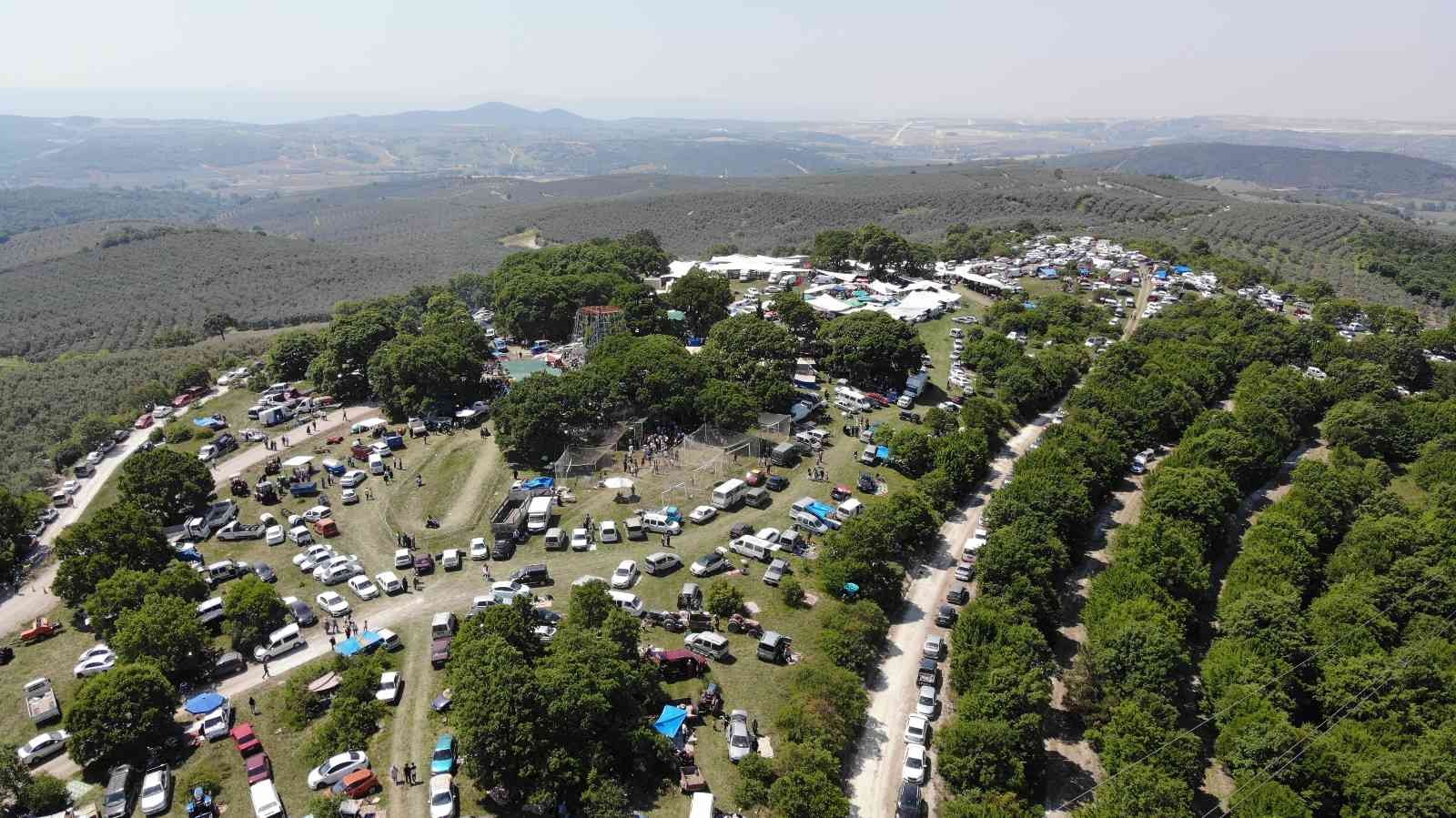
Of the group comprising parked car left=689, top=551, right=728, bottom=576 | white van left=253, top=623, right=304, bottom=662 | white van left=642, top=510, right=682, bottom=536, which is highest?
white van left=642, top=510, right=682, bottom=536

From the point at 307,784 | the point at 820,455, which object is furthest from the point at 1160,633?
the point at 307,784

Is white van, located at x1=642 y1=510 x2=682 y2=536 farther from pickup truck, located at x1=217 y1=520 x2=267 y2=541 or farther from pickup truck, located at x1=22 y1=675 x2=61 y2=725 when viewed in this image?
pickup truck, located at x1=22 y1=675 x2=61 y2=725

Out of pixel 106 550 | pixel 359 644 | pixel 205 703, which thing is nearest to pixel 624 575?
pixel 359 644

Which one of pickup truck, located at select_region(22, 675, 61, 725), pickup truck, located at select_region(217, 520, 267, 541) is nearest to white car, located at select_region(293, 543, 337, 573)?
pickup truck, located at select_region(217, 520, 267, 541)

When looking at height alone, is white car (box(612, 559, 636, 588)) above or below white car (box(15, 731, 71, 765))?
above

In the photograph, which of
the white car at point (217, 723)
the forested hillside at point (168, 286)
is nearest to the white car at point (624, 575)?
the white car at point (217, 723)

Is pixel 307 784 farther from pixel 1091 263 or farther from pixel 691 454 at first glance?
pixel 1091 263

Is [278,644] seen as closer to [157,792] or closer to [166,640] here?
[166,640]

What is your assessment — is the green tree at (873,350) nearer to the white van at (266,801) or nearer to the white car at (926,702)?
the white car at (926,702)
